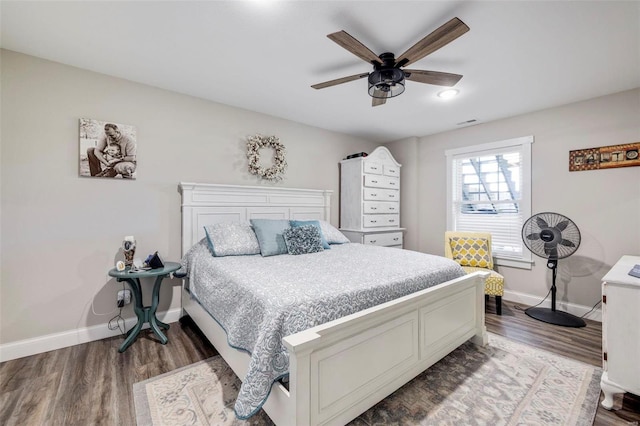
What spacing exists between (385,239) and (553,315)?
213 cm

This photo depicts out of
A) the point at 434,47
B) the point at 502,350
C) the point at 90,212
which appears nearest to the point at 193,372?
the point at 90,212

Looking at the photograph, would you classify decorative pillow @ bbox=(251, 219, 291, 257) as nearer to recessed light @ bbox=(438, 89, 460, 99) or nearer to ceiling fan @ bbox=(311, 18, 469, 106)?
ceiling fan @ bbox=(311, 18, 469, 106)

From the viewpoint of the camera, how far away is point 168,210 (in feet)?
9.45

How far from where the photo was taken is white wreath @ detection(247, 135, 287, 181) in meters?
3.38

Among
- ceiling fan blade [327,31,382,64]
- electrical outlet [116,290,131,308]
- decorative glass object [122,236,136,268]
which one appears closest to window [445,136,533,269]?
ceiling fan blade [327,31,382,64]

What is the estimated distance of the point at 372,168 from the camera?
13.8 ft

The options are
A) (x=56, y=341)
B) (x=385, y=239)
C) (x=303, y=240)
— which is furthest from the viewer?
(x=385, y=239)

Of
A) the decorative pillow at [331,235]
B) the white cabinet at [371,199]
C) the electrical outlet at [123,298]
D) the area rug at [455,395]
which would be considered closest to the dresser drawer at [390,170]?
the white cabinet at [371,199]

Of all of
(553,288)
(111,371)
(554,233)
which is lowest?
(111,371)

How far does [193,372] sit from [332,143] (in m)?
3.41

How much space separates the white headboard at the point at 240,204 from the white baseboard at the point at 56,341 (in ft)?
3.09

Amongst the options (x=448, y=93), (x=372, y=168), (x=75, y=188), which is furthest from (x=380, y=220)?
(x=75, y=188)

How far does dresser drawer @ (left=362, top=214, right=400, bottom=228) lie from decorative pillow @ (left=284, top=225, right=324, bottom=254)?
4.46 feet

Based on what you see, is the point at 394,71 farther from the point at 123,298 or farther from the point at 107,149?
the point at 123,298
